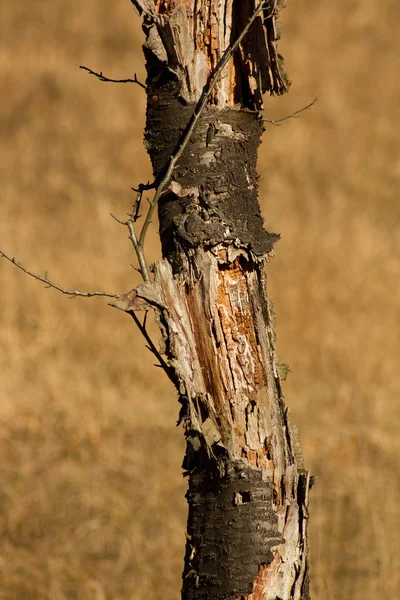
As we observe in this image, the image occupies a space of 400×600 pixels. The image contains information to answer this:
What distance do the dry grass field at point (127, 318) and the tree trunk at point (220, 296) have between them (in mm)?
1456

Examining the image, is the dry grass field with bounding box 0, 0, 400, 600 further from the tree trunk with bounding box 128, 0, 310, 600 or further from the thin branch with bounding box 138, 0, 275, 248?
the thin branch with bounding box 138, 0, 275, 248

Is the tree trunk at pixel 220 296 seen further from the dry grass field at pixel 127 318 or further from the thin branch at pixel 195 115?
the dry grass field at pixel 127 318

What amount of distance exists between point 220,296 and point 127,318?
4.10 metres

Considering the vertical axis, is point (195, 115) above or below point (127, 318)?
below

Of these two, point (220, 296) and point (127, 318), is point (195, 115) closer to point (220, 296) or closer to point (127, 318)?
point (220, 296)

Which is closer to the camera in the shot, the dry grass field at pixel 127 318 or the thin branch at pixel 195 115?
the thin branch at pixel 195 115

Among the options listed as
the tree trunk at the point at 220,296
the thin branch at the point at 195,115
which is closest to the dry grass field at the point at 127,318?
the tree trunk at the point at 220,296

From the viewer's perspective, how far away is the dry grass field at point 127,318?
12.1ft

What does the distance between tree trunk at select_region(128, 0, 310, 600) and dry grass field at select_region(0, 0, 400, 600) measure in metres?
1.46

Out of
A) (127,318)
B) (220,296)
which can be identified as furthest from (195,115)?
(127,318)

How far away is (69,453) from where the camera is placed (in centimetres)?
442

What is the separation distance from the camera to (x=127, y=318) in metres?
5.74

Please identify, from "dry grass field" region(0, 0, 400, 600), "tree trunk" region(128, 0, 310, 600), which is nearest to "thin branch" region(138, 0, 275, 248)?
"tree trunk" region(128, 0, 310, 600)

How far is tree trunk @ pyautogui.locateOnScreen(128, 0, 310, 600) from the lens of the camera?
5.41 feet
